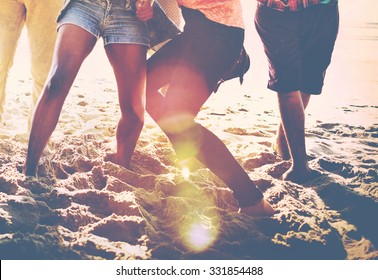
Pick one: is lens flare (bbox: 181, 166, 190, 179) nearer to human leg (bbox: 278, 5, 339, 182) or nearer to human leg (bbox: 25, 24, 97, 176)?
human leg (bbox: 278, 5, 339, 182)

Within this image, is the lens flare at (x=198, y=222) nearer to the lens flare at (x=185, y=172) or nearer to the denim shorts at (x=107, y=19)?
the lens flare at (x=185, y=172)

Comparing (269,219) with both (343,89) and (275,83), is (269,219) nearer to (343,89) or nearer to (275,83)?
(275,83)

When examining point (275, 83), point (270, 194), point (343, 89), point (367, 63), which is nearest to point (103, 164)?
point (270, 194)

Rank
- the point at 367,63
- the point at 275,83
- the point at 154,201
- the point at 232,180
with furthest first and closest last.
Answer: the point at 367,63
the point at 275,83
the point at 154,201
the point at 232,180

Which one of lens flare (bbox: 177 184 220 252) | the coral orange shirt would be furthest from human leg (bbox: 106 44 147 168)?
lens flare (bbox: 177 184 220 252)

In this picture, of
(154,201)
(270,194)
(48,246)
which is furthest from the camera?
(270,194)

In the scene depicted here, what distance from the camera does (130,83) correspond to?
227 centimetres

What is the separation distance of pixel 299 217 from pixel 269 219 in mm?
176

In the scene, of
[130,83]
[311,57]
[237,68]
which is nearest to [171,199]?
[130,83]

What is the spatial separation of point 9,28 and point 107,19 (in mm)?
1072

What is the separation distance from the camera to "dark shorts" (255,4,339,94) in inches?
101

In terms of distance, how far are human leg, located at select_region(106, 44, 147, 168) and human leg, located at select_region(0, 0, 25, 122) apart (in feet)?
3.32

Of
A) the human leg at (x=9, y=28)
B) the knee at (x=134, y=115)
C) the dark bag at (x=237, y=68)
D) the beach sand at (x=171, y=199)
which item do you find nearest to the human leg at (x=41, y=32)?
the human leg at (x=9, y=28)

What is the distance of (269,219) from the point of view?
2186mm
